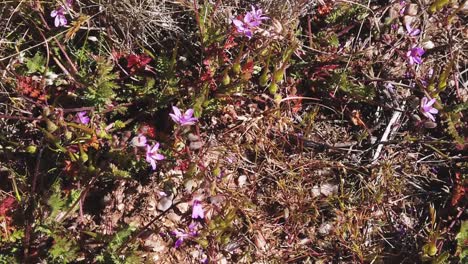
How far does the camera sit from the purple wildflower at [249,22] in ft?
9.84

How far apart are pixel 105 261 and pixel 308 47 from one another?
1.55m

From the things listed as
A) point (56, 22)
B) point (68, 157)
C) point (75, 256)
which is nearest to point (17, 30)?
point (56, 22)

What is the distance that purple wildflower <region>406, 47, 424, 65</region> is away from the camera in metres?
3.22

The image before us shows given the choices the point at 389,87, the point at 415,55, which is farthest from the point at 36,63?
the point at 415,55

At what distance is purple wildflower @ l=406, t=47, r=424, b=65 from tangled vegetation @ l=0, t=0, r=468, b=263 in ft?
0.20

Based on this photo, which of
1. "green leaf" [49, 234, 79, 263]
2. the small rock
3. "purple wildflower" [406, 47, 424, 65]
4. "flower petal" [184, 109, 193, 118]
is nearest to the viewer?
"green leaf" [49, 234, 79, 263]

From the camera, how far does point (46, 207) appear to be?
288 cm

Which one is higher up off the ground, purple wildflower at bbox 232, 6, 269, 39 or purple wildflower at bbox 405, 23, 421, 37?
purple wildflower at bbox 232, 6, 269, 39

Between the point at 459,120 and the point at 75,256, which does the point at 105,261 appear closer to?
the point at 75,256

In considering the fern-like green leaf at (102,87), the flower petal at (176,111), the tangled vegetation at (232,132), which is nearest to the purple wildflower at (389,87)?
the tangled vegetation at (232,132)

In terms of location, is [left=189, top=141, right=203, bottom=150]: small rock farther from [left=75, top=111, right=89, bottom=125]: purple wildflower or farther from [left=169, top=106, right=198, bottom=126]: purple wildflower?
[left=75, top=111, right=89, bottom=125]: purple wildflower

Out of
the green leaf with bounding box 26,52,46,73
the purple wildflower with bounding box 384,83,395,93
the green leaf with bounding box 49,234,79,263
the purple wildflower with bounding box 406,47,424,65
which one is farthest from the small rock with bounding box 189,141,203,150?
the purple wildflower with bounding box 406,47,424,65

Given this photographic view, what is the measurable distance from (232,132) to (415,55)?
3.57 ft

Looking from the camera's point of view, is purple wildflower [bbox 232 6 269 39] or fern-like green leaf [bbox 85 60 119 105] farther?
purple wildflower [bbox 232 6 269 39]
